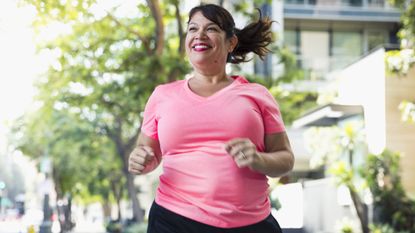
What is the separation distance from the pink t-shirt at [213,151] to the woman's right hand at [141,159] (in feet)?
0.22

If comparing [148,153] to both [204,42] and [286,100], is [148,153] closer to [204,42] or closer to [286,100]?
[204,42]

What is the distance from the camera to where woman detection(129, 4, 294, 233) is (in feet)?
7.60

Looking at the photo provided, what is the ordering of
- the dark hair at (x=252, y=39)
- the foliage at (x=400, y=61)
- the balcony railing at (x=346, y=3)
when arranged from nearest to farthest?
the dark hair at (x=252, y=39) < the foliage at (x=400, y=61) < the balcony railing at (x=346, y=3)

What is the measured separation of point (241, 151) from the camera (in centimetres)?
208

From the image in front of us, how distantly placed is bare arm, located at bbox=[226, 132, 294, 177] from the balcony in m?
25.9

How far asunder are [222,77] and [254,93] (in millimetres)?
154

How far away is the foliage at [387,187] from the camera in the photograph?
1461cm

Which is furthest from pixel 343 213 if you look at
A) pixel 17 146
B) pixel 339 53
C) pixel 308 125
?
pixel 17 146

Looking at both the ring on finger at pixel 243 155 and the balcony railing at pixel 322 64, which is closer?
the ring on finger at pixel 243 155

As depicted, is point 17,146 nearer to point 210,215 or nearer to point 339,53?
point 339,53

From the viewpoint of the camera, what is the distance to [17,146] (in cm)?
2839

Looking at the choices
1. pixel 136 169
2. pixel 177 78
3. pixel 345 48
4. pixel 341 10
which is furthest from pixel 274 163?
pixel 341 10

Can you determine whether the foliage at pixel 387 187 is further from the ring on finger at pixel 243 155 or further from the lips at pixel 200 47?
the ring on finger at pixel 243 155

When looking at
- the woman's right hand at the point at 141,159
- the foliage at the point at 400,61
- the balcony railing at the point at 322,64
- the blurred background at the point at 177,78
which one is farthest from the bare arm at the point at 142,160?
the balcony railing at the point at 322,64
